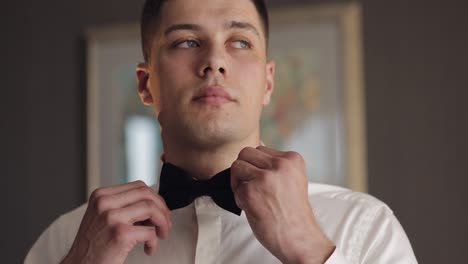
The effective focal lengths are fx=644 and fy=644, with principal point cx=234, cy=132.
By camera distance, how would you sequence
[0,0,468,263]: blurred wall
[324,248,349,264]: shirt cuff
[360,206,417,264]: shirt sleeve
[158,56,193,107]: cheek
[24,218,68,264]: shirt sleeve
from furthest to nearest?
[0,0,468,263]: blurred wall, [24,218,68,264]: shirt sleeve, [158,56,193,107]: cheek, [360,206,417,264]: shirt sleeve, [324,248,349,264]: shirt cuff

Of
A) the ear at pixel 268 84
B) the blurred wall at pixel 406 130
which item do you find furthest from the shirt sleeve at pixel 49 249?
the blurred wall at pixel 406 130

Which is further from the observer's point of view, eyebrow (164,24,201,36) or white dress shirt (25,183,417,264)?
eyebrow (164,24,201,36)

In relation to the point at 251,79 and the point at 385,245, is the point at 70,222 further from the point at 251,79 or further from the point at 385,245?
the point at 385,245

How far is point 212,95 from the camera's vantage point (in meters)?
1.31

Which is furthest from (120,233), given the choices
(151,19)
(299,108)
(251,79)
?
(299,108)

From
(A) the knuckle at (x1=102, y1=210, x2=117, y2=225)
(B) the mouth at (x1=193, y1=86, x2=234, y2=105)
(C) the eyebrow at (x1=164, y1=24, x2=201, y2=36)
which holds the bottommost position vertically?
(A) the knuckle at (x1=102, y1=210, x2=117, y2=225)

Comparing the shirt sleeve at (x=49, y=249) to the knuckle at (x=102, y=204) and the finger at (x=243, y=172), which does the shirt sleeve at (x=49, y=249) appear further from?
the finger at (x=243, y=172)

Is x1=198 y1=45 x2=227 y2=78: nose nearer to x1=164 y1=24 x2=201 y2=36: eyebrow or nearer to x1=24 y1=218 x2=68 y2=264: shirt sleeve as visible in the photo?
x1=164 y1=24 x2=201 y2=36: eyebrow

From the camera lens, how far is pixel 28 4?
2967 millimetres

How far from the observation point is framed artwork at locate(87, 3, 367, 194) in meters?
2.46

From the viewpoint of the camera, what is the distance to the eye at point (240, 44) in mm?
1403

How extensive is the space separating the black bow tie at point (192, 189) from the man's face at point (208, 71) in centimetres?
8

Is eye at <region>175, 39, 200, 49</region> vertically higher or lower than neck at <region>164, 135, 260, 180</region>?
higher

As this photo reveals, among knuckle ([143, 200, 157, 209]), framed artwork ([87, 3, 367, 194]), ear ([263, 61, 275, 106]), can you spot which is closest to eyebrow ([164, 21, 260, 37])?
ear ([263, 61, 275, 106])
